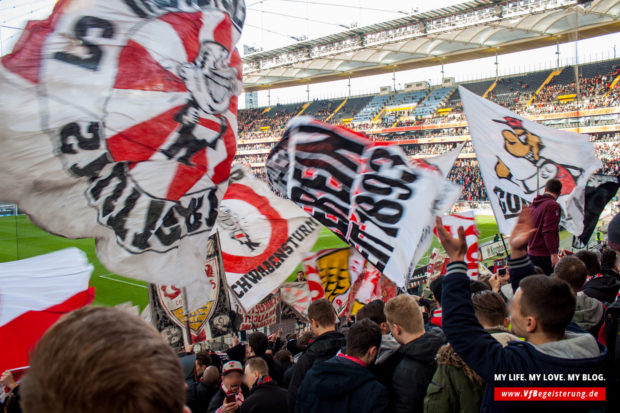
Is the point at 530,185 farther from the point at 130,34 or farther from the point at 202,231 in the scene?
the point at 130,34

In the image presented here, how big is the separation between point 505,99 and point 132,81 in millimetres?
43750

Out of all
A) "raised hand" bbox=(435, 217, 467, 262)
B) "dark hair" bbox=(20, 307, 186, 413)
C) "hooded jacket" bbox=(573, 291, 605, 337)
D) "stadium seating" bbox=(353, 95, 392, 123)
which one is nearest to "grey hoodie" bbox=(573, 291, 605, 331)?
"hooded jacket" bbox=(573, 291, 605, 337)

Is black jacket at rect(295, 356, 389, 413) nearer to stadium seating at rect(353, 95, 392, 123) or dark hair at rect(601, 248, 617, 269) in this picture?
dark hair at rect(601, 248, 617, 269)

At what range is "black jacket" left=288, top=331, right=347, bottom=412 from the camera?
321 cm

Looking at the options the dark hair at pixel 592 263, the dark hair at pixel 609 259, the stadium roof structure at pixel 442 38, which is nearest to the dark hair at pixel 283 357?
the dark hair at pixel 592 263

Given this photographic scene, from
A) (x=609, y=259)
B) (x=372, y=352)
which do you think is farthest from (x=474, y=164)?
(x=372, y=352)

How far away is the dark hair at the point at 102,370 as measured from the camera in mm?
928

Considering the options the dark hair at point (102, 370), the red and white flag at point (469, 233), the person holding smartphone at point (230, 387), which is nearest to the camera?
the dark hair at point (102, 370)

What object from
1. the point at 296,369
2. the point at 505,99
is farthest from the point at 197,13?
the point at 505,99

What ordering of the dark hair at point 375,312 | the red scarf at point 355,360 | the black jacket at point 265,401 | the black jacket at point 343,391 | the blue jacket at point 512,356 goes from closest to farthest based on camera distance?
the blue jacket at point 512,356 → the black jacket at point 343,391 → the red scarf at point 355,360 → the black jacket at point 265,401 → the dark hair at point 375,312

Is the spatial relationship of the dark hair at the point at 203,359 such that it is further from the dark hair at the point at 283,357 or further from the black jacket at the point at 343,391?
the black jacket at the point at 343,391

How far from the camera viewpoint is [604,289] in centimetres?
401

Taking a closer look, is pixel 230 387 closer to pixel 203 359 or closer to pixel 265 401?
pixel 265 401

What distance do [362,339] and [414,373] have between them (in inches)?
13.7
